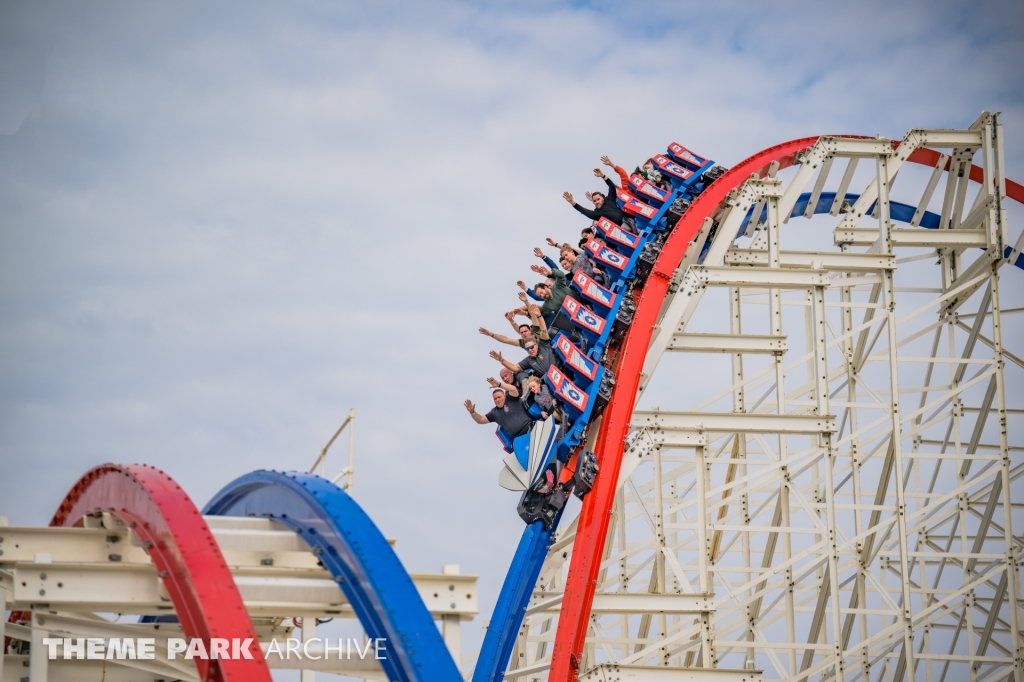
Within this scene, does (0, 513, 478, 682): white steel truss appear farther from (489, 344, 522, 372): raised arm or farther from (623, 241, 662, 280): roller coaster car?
(623, 241, 662, 280): roller coaster car

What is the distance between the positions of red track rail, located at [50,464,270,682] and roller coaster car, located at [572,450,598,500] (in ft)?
18.3

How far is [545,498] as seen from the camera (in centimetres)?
1475

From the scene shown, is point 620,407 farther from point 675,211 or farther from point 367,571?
point 367,571

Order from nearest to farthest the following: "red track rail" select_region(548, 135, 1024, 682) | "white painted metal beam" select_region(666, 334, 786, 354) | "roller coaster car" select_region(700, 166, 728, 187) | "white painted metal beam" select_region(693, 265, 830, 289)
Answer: "red track rail" select_region(548, 135, 1024, 682)
"white painted metal beam" select_region(693, 265, 830, 289)
"white painted metal beam" select_region(666, 334, 786, 354)
"roller coaster car" select_region(700, 166, 728, 187)

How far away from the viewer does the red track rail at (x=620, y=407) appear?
13117 millimetres

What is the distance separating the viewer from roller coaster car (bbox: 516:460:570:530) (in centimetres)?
1467

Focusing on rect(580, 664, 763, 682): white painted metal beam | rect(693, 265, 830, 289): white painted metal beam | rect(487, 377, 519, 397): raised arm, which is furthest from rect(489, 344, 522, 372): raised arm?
rect(580, 664, 763, 682): white painted metal beam

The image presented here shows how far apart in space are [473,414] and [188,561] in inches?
261

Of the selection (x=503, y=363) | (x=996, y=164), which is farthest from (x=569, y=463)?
(x=996, y=164)

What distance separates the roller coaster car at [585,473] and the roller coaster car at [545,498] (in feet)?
1.06

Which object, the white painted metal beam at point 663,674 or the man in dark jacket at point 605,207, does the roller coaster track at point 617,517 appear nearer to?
the white painted metal beam at point 663,674

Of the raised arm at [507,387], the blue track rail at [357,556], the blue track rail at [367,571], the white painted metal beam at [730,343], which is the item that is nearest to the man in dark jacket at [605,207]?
the raised arm at [507,387]

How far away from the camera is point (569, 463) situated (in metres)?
14.9

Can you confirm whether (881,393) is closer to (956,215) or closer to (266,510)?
(956,215)
